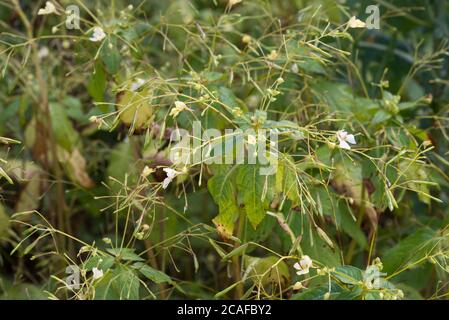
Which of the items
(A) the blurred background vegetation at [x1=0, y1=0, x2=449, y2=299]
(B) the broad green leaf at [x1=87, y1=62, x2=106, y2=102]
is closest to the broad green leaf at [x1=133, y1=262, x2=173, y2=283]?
(A) the blurred background vegetation at [x1=0, y1=0, x2=449, y2=299]

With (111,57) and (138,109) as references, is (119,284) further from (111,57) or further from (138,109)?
(111,57)

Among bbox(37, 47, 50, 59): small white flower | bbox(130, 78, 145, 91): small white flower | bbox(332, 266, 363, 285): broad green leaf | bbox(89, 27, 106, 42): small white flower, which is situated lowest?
bbox(37, 47, 50, 59): small white flower

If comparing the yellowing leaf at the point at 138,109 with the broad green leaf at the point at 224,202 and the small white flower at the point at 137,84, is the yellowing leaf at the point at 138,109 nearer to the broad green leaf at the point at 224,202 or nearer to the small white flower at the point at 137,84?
the small white flower at the point at 137,84

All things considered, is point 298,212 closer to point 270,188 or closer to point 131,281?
point 270,188

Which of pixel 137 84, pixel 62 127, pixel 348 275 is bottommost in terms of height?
pixel 62 127

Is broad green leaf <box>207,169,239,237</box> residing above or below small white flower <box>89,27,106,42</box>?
below

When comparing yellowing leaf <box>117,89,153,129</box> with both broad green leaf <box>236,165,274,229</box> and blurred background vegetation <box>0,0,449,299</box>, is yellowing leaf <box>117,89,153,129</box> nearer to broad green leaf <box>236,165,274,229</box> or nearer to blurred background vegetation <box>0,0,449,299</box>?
blurred background vegetation <box>0,0,449,299</box>

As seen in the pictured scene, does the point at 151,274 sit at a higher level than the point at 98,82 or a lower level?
lower

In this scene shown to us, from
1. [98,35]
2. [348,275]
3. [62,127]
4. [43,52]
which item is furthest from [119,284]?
[43,52]

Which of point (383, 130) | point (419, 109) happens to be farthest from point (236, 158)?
point (419, 109)

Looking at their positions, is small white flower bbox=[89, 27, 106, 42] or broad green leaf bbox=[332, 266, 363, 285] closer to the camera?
broad green leaf bbox=[332, 266, 363, 285]

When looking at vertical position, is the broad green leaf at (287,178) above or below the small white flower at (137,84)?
below

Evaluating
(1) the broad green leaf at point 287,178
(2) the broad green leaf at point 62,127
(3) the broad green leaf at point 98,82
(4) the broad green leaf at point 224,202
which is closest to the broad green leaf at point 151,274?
(4) the broad green leaf at point 224,202
